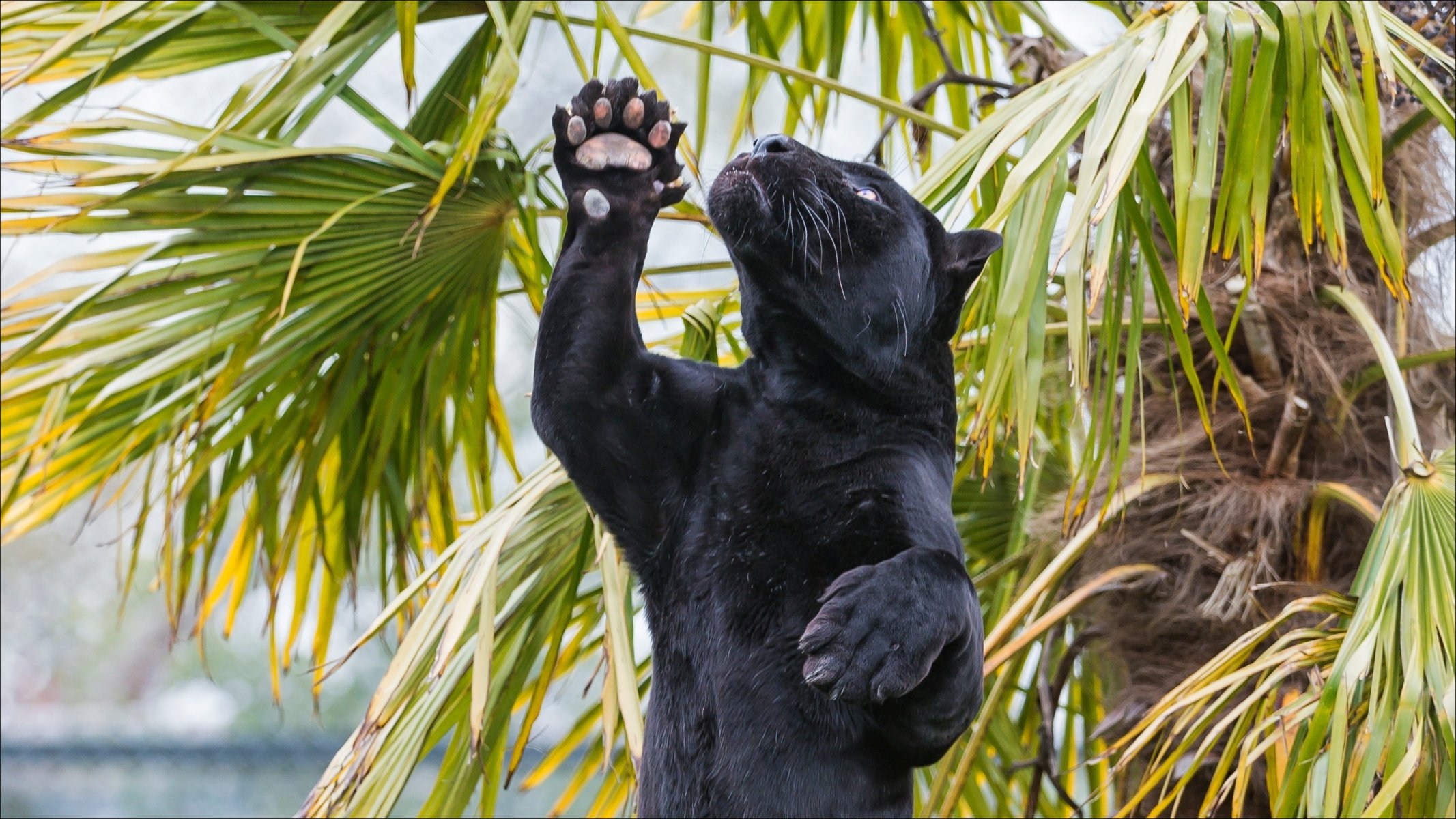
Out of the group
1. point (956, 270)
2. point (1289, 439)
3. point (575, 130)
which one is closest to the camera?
point (575, 130)

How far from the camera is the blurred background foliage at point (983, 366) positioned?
1.90 metres

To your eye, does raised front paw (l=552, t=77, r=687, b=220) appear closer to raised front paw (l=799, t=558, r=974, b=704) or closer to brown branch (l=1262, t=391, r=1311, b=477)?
raised front paw (l=799, t=558, r=974, b=704)

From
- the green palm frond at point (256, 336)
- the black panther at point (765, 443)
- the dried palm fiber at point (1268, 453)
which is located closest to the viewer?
the black panther at point (765, 443)

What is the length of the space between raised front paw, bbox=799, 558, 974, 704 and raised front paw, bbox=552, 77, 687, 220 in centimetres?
41

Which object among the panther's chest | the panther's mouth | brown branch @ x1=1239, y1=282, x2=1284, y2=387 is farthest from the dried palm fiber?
the panther's mouth

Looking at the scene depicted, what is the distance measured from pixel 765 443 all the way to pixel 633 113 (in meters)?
0.33

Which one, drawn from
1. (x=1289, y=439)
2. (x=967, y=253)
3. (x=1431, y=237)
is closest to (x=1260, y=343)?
(x=1289, y=439)

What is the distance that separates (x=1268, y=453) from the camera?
9.11 feet

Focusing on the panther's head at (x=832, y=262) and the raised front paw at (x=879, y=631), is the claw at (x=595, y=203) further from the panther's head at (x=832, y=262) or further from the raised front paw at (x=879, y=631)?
the raised front paw at (x=879, y=631)

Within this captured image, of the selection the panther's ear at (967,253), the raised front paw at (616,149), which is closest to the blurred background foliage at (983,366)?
the panther's ear at (967,253)

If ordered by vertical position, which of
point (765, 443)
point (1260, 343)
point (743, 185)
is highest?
point (743, 185)

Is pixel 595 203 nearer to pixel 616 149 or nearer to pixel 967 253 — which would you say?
pixel 616 149

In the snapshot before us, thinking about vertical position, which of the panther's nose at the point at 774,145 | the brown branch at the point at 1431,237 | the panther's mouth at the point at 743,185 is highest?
the panther's nose at the point at 774,145

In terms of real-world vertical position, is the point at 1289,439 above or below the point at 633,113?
below
